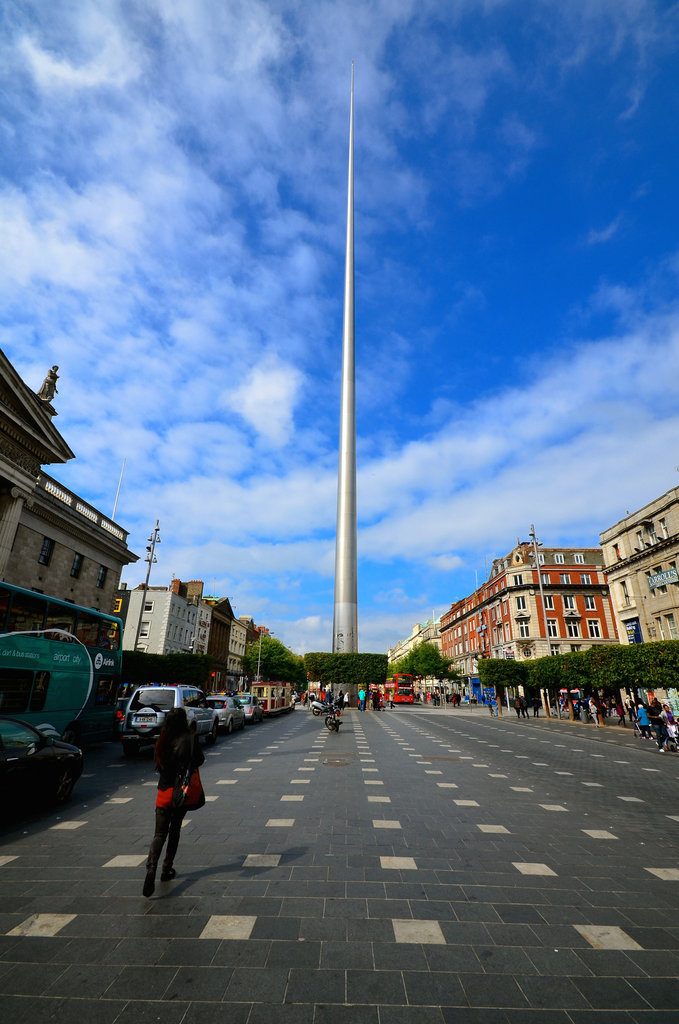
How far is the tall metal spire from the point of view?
64.3 metres

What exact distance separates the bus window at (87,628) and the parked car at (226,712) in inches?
316

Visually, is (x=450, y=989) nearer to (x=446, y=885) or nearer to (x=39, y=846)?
(x=446, y=885)

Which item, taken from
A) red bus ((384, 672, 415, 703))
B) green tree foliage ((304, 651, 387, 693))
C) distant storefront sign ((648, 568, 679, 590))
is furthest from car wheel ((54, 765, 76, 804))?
red bus ((384, 672, 415, 703))

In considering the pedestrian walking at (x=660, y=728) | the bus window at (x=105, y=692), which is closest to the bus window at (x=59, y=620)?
the bus window at (x=105, y=692)

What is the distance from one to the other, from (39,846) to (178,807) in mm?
3037

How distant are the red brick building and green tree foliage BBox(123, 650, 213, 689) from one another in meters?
35.3

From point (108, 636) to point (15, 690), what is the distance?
6.07m

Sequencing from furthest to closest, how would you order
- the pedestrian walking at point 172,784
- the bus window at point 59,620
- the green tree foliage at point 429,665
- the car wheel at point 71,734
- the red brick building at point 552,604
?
the green tree foliage at point 429,665 < the red brick building at point 552,604 < the car wheel at point 71,734 < the bus window at point 59,620 < the pedestrian walking at point 172,784

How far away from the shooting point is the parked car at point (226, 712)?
2278cm

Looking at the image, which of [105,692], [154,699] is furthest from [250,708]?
[154,699]

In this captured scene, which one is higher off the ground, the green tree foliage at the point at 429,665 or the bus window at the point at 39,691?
the green tree foliage at the point at 429,665

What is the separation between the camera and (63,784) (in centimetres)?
915

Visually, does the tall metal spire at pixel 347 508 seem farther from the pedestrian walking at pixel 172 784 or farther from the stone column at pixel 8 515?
the pedestrian walking at pixel 172 784

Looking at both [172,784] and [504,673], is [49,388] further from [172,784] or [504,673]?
[504,673]
